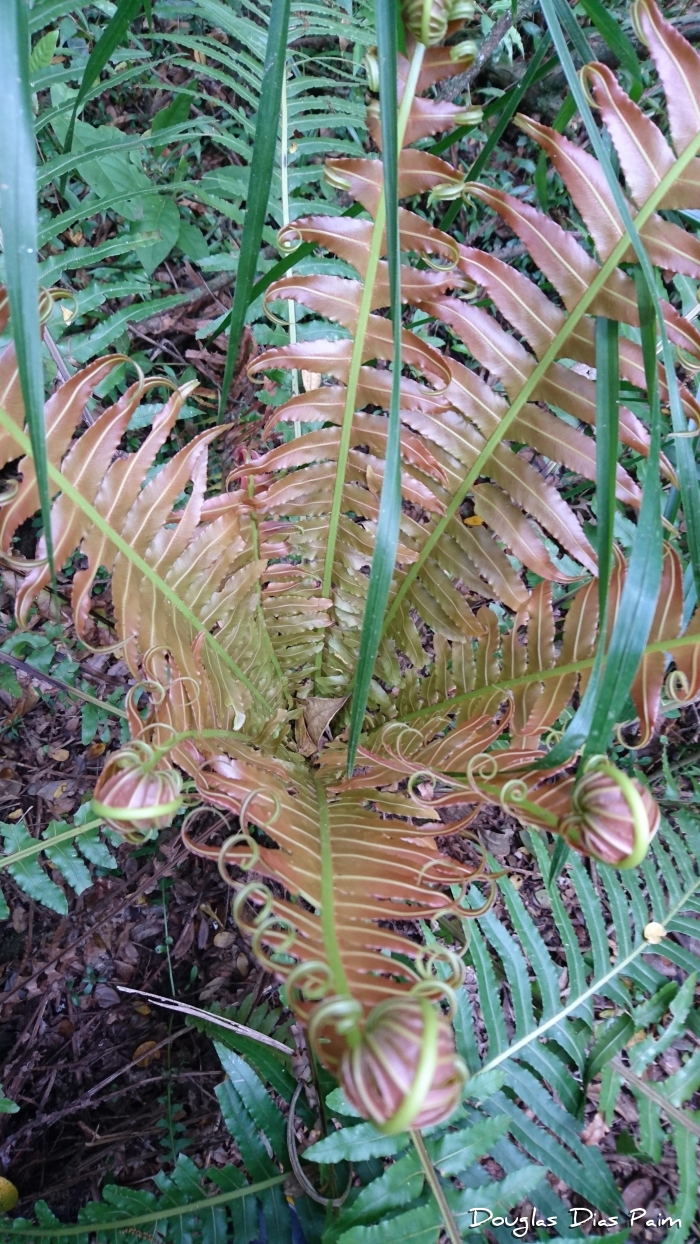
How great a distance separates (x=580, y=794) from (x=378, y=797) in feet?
1.48

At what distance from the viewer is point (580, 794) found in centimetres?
52

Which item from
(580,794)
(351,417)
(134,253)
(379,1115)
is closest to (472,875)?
(580,794)

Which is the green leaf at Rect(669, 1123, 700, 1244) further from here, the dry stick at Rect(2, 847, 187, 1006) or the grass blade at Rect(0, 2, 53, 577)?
the grass blade at Rect(0, 2, 53, 577)

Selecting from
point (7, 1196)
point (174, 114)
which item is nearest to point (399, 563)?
point (174, 114)

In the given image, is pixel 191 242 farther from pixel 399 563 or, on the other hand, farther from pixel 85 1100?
pixel 85 1100

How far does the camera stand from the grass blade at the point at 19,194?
0.40 m

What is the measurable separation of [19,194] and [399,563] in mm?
762

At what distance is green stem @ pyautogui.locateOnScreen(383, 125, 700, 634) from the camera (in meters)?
0.63

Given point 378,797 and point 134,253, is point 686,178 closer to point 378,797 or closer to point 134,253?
point 378,797

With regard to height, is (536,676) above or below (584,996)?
above

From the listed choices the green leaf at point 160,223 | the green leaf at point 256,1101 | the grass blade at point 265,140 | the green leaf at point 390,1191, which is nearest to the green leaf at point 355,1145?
the green leaf at point 390,1191

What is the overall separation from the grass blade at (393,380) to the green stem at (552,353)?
259mm

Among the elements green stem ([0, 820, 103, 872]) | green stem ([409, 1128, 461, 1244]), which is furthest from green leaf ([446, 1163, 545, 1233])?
green stem ([0, 820, 103, 872])

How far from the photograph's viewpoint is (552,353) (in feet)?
2.47
